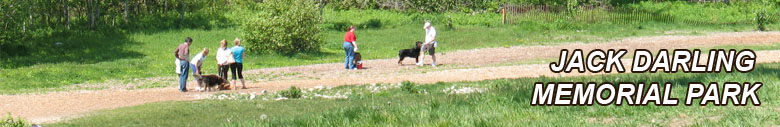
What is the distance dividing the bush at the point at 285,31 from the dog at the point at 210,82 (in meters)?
13.3

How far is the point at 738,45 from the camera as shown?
3359 centimetres

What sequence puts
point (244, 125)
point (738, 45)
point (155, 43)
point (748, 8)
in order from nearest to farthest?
point (244, 125) < point (738, 45) < point (155, 43) < point (748, 8)

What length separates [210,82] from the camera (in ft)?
67.2

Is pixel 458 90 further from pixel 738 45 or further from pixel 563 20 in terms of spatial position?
pixel 563 20

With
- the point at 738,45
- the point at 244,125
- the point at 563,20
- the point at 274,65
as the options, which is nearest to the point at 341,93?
the point at 244,125

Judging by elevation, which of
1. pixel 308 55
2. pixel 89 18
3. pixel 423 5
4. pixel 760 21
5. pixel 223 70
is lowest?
pixel 308 55

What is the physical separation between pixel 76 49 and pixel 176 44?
396 cm

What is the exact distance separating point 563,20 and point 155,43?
18.2 metres

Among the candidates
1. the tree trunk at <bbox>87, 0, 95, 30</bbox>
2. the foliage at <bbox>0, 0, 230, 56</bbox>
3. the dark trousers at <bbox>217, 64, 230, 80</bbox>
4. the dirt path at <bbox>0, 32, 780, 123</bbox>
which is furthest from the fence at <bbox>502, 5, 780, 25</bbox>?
the dark trousers at <bbox>217, 64, 230, 80</bbox>

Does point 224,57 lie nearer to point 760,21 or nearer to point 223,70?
point 223,70

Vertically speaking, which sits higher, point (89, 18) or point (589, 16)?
point (89, 18)

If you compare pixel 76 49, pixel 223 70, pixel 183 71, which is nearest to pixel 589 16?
pixel 76 49

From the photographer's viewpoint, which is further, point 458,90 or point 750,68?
point 458,90

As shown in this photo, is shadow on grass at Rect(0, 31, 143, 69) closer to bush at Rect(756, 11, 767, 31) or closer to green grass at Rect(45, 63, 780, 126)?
green grass at Rect(45, 63, 780, 126)
